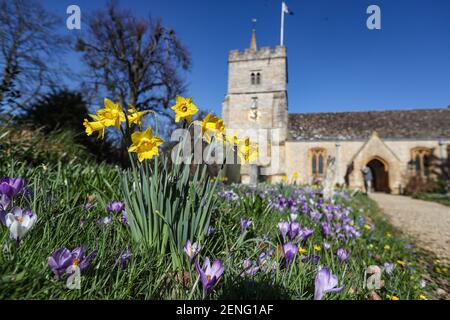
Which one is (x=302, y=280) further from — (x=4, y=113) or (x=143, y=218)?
(x=4, y=113)

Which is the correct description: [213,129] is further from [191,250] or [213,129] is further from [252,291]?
[252,291]

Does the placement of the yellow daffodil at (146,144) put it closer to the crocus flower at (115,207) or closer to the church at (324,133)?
the crocus flower at (115,207)

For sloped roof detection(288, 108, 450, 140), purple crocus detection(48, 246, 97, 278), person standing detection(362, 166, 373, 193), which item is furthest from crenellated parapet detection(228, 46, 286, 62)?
purple crocus detection(48, 246, 97, 278)

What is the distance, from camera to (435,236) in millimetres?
4844

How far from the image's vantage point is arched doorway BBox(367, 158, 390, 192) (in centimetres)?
2072

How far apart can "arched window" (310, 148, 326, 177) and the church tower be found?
2.89 meters

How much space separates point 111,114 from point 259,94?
23733mm

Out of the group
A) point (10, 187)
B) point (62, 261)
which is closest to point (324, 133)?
point (10, 187)

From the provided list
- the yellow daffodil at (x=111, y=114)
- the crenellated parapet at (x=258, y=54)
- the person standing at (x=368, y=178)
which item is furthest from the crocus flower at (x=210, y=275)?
the crenellated parapet at (x=258, y=54)

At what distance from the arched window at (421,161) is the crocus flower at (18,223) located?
26267 mm

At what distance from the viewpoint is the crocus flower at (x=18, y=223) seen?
0.92m

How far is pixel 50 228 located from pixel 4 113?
14.0 feet

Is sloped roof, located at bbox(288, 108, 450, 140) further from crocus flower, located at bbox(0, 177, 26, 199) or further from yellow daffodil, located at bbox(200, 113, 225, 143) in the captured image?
crocus flower, located at bbox(0, 177, 26, 199)

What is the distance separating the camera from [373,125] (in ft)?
73.8
